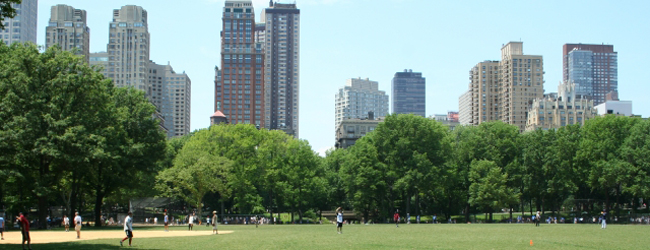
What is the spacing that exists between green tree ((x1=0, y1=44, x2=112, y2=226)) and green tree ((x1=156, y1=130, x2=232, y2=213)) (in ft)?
81.8

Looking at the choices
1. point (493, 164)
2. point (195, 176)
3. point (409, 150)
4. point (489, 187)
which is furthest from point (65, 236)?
point (493, 164)

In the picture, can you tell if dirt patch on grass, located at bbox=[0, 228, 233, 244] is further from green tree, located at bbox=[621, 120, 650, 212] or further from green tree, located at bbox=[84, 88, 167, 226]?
green tree, located at bbox=[621, 120, 650, 212]

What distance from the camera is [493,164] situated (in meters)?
88.1

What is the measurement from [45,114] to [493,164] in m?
59.3

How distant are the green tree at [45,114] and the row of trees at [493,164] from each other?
136ft

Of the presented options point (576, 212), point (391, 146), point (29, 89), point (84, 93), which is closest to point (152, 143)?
point (84, 93)

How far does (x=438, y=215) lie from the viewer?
331ft

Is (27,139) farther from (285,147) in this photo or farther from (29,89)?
(285,147)

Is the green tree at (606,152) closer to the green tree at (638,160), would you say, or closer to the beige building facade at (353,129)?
the green tree at (638,160)

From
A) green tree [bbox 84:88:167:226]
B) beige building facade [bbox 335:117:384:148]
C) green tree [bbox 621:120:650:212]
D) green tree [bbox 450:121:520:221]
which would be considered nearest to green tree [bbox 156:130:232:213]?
green tree [bbox 84:88:167:226]

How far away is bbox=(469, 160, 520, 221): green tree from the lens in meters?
85.7

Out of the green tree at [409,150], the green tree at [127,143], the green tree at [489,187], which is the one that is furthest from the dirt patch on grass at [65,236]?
the green tree at [489,187]

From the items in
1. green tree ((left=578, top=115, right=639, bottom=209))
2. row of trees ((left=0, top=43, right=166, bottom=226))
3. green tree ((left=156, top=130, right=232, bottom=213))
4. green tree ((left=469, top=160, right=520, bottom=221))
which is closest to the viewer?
row of trees ((left=0, top=43, right=166, bottom=226))

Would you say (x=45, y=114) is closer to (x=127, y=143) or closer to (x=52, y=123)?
(x=52, y=123)
